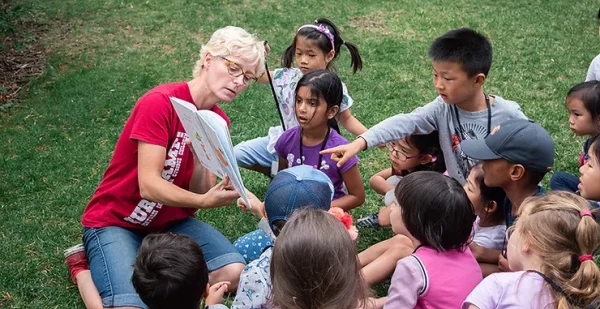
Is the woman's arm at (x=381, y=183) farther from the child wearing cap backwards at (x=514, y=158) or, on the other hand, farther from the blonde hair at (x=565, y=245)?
the blonde hair at (x=565, y=245)

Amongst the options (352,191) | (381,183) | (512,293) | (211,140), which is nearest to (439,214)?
(512,293)

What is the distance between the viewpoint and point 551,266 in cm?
224

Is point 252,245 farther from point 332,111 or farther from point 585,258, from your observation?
point 585,258

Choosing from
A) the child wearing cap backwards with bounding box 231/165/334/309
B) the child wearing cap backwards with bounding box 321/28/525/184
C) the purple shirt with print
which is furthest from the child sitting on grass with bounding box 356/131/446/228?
the child wearing cap backwards with bounding box 231/165/334/309

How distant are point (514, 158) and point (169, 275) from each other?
1.79 metres

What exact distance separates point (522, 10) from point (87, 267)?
22.7 ft

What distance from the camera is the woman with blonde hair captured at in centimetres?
308

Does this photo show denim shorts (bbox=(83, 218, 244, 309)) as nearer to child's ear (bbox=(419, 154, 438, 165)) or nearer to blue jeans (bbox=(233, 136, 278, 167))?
blue jeans (bbox=(233, 136, 278, 167))

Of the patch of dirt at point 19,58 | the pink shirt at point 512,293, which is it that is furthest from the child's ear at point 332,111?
the patch of dirt at point 19,58

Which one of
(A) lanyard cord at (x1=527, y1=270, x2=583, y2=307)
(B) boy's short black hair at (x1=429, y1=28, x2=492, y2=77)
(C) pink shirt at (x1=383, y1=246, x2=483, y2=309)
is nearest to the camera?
(A) lanyard cord at (x1=527, y1=270, x2=583, y2=307)

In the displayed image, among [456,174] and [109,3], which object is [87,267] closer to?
[456,174]

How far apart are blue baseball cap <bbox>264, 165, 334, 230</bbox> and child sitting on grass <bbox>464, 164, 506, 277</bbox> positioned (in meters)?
0.99

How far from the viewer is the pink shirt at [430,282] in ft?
8.27

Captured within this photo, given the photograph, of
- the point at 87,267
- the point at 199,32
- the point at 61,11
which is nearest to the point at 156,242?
the point at 87,267
